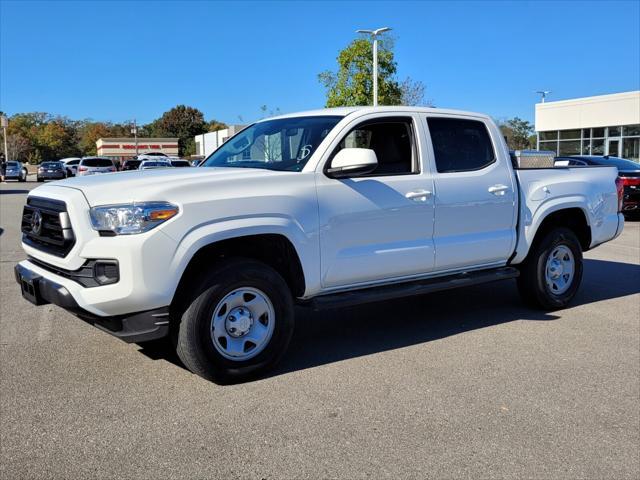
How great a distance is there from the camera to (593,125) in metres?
37.1

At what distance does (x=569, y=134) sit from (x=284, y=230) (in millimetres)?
39324

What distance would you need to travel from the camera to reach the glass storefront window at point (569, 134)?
38.9m

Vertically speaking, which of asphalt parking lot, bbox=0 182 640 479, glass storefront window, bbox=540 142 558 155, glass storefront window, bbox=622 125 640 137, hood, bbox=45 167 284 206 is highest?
glass storefront window, bbox=622 125 640 137

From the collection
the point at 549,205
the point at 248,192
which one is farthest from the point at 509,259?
the point at 248,192

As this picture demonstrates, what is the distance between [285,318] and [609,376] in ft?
8.13

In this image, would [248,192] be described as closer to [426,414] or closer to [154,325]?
[154,325]

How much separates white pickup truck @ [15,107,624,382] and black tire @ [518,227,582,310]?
16 mm

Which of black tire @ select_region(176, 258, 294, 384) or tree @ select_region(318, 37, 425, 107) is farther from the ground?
tree @ select_region(318, 37, 425, 107)

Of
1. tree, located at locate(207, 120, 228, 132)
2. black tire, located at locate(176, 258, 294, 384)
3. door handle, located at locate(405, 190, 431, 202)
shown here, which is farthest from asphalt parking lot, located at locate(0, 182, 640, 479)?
tree, located at locate(207, 120, 228, 132)

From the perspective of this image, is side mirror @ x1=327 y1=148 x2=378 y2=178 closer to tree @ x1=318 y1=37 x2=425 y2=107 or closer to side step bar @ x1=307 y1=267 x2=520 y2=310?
side step bar @ x1=307 y1=267 x2=520 y2=310

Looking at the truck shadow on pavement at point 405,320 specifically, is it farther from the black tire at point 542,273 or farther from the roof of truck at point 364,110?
the roof of truck at point 364,110

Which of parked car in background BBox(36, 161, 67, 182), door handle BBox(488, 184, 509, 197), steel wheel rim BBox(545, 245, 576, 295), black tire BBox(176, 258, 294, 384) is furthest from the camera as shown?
parked car in background BBox(36, 161, 67, 182)

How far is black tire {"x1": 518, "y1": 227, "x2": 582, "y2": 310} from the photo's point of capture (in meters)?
6.29

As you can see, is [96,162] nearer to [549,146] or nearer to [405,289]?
[549,146]
